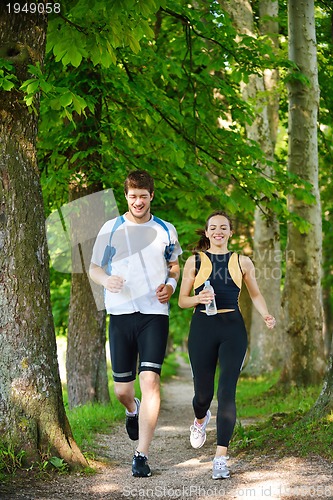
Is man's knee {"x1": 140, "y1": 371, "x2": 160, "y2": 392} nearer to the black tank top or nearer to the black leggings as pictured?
the black leggings

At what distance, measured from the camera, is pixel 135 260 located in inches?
234

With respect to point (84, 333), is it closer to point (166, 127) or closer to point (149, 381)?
point (166, 127)

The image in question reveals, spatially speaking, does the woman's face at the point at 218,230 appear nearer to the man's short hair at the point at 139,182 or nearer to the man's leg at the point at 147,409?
→ the man's short hair at the point at 139,182

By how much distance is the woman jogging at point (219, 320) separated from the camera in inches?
229

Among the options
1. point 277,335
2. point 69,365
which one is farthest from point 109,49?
point 277,335

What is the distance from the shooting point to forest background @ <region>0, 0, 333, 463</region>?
5797mm

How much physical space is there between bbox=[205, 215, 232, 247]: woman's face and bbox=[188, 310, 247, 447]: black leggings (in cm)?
62

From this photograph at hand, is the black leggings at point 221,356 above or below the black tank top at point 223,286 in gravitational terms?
below

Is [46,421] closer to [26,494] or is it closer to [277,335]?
[26,494]

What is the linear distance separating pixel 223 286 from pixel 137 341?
845 millimetres

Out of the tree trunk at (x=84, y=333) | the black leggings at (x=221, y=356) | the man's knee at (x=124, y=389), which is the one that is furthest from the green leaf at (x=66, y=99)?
the tree trunk at (x=84, y=333)

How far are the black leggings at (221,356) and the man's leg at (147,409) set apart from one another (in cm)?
45

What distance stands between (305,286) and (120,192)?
3.56m

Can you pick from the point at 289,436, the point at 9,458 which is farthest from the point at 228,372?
the point at 9,458
